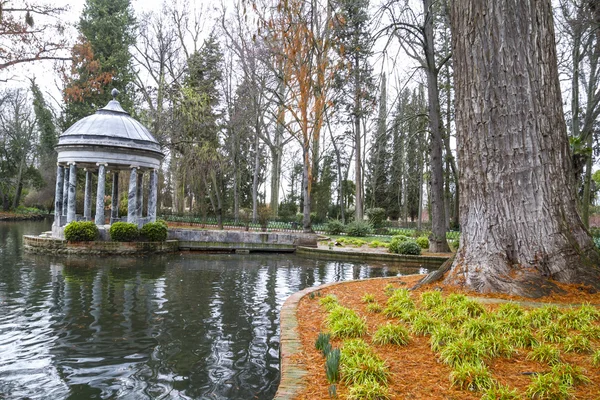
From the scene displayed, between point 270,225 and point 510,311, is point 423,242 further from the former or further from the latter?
point 510,311

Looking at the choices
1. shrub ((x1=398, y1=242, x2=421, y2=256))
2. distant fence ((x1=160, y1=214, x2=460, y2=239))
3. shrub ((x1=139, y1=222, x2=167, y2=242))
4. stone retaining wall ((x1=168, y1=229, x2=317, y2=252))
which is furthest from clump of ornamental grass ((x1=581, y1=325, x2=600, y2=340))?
distant fence ((x1=160, y1=214, x2=460, y2=239))

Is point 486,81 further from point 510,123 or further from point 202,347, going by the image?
point 202,347

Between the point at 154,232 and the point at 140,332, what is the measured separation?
1142 cm

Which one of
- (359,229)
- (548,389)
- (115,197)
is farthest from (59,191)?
(548,389)

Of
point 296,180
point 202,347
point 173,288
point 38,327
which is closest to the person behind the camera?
point 202,347

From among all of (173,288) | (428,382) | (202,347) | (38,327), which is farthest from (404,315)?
(173,288)

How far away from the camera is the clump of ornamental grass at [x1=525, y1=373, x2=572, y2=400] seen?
2561mm

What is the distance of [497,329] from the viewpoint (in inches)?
148

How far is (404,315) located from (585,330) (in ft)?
5.38

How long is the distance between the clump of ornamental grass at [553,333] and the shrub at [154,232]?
14911mm

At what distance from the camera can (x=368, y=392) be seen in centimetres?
261

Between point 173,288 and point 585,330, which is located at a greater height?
point 585,330

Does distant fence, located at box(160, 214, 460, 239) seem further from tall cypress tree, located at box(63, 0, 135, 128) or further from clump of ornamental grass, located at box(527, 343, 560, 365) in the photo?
clump of ornamental grass, located at box(527, 343, 560, 365)

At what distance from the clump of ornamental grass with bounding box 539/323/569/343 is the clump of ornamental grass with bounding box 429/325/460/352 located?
0.77 metres
